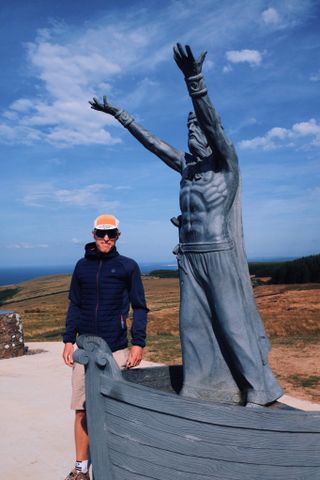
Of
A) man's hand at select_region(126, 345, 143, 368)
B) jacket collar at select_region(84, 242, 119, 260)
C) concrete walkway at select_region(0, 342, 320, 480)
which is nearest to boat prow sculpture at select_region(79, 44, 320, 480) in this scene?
man's hand at select_region(126, 345, 143, 368)

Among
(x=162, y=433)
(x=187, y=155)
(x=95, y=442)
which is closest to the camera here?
(x=162, y=433)

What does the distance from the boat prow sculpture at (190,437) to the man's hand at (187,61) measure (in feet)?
7.02

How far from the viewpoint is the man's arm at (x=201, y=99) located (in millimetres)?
3236

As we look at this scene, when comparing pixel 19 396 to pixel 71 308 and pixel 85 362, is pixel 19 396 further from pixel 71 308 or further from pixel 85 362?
pixel 85 362

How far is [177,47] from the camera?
3199 millimetres

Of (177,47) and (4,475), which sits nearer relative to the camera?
(177,47)

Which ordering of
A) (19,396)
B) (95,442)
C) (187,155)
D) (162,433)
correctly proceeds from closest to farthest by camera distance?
(162,433)
(95,442)
(187,155)
(19,396)

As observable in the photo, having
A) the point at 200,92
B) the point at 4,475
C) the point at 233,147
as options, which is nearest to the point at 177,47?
the point at 200,92

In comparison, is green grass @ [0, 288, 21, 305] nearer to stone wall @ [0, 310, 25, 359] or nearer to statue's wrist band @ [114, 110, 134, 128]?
stone wall @ [0, 310, 25, 359]

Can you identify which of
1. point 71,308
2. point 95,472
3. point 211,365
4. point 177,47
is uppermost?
point 177,47

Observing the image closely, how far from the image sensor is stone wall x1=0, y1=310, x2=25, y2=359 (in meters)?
11.4

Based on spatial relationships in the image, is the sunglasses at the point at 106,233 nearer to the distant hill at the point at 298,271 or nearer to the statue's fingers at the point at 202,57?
the statue's fingers at the point at 202,57

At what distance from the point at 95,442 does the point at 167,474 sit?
0.56m

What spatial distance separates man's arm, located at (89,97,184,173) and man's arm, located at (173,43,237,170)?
77 centimetres
